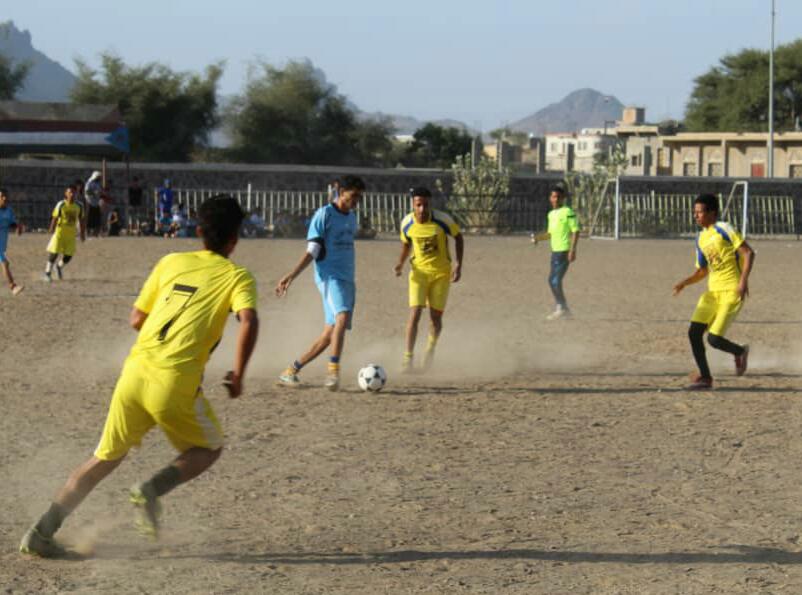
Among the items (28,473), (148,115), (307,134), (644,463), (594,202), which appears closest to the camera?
(28,473)

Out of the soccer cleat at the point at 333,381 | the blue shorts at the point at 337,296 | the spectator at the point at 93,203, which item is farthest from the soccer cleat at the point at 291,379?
the spectator at the point at 93,203

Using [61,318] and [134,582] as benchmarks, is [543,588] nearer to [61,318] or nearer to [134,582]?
[134,582]

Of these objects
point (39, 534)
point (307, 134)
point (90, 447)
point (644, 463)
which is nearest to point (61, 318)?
point (90, 447)

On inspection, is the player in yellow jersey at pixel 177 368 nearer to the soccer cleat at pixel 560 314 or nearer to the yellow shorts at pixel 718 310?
the yellow shorts at pixel 718 310

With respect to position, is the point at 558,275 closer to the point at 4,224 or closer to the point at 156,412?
the point at 4,224

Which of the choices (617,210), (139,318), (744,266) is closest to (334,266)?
(744,266)

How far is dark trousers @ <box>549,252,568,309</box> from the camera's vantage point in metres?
17.0

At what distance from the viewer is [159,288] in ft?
19.3

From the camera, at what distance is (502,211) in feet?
139

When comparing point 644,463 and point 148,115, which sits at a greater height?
point 148,115

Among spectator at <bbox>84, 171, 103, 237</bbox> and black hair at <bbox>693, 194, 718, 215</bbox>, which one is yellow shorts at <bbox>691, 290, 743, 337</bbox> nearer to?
black hair at <bbox>693, 194, 718, 215</bbox>

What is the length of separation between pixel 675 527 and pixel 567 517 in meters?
0.51

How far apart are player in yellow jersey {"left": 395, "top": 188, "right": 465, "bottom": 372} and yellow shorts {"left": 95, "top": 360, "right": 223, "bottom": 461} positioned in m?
6.17

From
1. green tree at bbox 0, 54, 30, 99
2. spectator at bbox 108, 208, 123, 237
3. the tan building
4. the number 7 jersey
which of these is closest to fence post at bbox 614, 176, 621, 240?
spectator at bbox 108, 208, 123, 237
